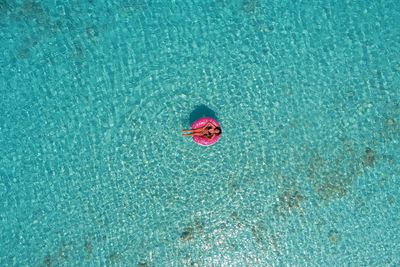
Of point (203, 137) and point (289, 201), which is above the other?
point (203, 137)

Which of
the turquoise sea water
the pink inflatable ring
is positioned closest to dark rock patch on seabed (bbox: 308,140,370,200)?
the turquoise sea water

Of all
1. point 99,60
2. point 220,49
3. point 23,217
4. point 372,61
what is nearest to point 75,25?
point 99,60

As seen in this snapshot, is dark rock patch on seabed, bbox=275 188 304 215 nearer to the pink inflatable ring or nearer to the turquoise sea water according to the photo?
the turquoise sea water

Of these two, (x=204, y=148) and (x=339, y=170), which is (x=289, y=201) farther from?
(x=204, y=148)

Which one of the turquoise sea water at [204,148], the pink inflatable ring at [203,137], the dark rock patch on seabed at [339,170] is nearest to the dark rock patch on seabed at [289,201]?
the turquoise sea water at [204,148]

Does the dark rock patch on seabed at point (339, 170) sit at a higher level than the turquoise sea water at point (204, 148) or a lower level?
lower

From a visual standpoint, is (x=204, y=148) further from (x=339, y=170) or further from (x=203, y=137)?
(x=339, y=170)

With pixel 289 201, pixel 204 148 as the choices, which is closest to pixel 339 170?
pixel 289 201

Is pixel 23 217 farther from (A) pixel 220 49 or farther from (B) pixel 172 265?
(A) pixel 220 49

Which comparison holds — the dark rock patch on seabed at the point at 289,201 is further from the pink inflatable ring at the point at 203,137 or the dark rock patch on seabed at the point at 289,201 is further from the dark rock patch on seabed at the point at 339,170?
the pink inflatable ring at the point at 203,137
